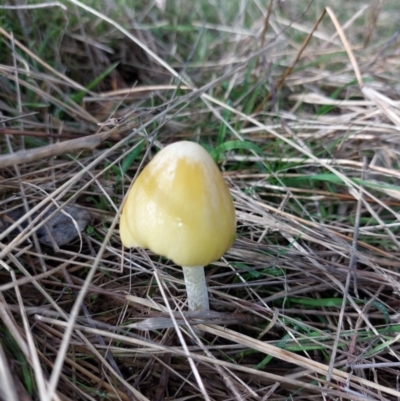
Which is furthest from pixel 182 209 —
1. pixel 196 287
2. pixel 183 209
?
pixel 196 287

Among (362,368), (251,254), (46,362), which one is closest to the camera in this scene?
(46,362)

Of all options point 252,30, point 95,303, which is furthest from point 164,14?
point 95,303

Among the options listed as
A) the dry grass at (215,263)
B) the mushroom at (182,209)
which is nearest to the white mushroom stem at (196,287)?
the dry grass at (215,263)

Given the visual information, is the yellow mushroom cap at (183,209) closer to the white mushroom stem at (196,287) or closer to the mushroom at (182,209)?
the mushroom at (182,209)

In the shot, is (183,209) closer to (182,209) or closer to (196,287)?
(182,209)

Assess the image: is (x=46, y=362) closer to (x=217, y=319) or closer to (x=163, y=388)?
(x=163, y=388)

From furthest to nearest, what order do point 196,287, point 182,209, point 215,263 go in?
1. point 215,263
2. point 196,287
3. point 182,209
